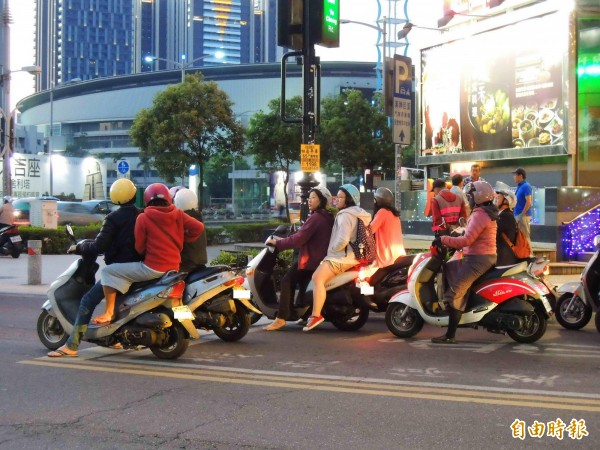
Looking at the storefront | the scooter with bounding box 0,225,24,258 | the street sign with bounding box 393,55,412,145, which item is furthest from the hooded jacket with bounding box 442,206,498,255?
the scooter with bounding box 0,225,24,258

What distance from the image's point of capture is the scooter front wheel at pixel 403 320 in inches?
364

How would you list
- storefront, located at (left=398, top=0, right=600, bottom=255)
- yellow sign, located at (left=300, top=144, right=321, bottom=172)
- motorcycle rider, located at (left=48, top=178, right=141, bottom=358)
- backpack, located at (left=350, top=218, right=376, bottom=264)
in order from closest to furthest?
motorcycle rider, located at (left=48, top=178, right=141, bottom=358)
backpack, located at (left=350, top=218, right=376, bottom=264)
yellow sign, located at (left=300, top=144, right=321, bottom=172)
storefront, located at (left=398, top=0, right=600, bottom=255)

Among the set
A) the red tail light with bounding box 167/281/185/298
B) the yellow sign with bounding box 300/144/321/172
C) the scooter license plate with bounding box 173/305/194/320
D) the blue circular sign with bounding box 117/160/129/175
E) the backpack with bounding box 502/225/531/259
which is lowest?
the scooter license plate with bounding box 173/305/194/320

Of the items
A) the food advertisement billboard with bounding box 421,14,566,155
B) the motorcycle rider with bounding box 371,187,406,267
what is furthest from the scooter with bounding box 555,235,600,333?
the food advertisement billboard with bounding box 421,14,566,155

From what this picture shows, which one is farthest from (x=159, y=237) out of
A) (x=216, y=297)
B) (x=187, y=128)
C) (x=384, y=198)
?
(x=187, y=128)

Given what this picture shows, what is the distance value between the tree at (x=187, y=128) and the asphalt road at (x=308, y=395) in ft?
74.5

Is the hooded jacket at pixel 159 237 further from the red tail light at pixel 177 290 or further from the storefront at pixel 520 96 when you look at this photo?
the storefront at pixel 520 96

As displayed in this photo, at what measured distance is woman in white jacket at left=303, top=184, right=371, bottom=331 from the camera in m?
9.61

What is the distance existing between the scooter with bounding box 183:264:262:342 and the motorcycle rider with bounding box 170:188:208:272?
0.10 meters

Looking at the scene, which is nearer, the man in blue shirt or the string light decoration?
the man in blue shirt

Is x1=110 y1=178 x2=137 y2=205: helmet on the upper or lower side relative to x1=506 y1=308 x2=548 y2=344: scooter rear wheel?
upper

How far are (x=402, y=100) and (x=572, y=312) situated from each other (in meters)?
5.50

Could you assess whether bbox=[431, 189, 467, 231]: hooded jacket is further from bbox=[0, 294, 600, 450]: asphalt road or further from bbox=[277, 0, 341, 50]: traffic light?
bbox=[0, 294, 600, 450]: asphalt road

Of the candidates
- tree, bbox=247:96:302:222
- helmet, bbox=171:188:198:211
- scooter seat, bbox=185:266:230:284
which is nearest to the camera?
scooter seat, bbox=185:266:230:284
